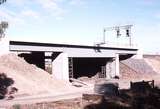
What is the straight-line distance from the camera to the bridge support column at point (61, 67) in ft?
177

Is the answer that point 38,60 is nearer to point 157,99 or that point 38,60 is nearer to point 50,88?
point 50,88

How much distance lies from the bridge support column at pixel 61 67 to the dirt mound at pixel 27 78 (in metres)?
3.17

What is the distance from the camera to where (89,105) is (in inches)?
960

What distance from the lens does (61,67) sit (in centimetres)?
5403

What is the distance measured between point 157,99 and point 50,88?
1923 cm

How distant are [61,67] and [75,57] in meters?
6.61

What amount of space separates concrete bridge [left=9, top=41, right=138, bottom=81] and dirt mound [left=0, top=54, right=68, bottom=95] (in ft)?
5.94

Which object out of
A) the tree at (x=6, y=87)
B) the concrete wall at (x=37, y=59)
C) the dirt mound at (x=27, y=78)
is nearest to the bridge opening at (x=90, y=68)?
the concrete wall at (x=37, y=59)

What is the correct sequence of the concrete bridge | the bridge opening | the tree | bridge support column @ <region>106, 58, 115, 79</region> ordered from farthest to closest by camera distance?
the bridge opening, bridge support column @ <region>106, 58, 115, 79</region>, the concrete bridge, the tree

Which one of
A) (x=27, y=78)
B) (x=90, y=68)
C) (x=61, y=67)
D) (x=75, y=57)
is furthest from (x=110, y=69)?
(x=27, y=78)

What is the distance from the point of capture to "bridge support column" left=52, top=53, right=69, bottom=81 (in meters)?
53.9

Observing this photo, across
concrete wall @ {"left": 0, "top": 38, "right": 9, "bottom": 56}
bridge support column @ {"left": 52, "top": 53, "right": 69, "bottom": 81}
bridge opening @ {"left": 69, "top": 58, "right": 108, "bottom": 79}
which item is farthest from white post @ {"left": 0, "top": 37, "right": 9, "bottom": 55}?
bridge opening @ {"left": 69, "top": 58, "right": 108, "bottom": 79}

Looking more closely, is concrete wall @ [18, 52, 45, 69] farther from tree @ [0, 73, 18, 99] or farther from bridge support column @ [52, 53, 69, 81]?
tree @ [0, 73, 18, 99]

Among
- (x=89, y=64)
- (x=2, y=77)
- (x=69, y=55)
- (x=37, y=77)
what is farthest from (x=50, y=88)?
(x=89, y=64)
